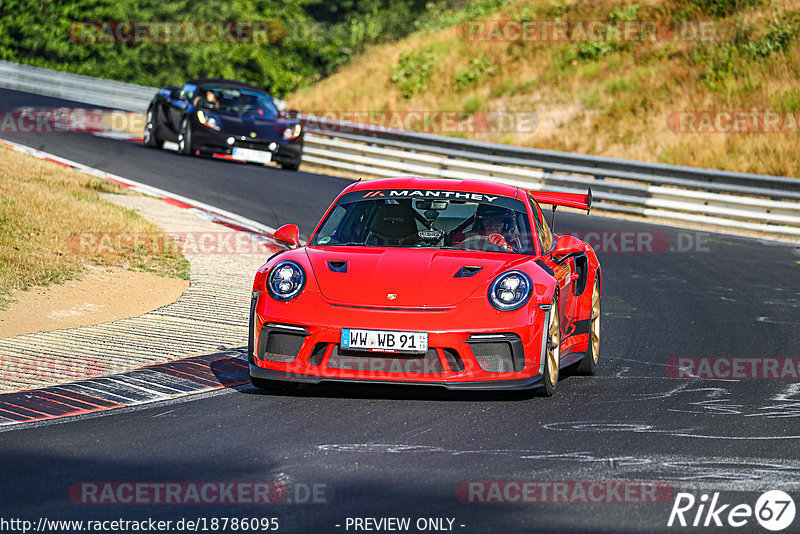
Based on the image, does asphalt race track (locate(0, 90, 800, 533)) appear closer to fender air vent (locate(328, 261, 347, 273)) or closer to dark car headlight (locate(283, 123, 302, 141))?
fender air vent (locate(328, 261, 347, 273))

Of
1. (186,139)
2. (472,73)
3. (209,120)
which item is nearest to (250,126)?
(209,120)

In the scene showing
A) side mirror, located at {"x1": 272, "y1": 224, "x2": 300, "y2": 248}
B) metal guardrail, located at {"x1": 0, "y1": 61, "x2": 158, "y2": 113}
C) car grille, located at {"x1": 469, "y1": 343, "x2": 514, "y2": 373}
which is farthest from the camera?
metal guardrail, located at {"x1": 0, "y1": 61, "x2": 158, "y2": 113}

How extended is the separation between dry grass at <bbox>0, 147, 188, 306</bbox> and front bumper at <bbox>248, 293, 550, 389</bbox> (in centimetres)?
402

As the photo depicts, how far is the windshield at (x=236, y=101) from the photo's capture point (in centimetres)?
2250

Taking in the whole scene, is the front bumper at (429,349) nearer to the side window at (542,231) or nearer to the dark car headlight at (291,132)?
the side window at (542,231)

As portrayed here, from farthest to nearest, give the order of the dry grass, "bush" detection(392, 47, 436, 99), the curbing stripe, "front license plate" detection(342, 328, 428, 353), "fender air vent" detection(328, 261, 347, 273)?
"bush" detection(392, 47, 436, 99), the dry grass, "fender air vent" detection(328, 261, 347, 273), "front license plate" detection(342, 328, 428, 353), the curbing stripe

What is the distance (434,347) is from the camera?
6.88m

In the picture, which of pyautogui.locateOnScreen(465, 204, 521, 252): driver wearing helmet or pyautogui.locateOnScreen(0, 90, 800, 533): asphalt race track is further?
pyautogui.locateOnScreen(465, 204, 521, 252): driver wearing helmet

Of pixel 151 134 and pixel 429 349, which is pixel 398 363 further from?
pixel 151 134

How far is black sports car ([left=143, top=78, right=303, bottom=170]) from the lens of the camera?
72.6 ft

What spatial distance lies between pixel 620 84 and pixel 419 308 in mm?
22345

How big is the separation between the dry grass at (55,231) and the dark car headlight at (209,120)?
5.45 m

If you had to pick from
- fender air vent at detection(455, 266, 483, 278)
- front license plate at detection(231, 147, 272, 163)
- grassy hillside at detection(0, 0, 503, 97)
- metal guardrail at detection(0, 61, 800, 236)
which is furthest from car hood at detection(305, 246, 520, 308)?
grassy hillside at detection(0, 0, 503, 97)

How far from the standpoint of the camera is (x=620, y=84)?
92.8 ft
